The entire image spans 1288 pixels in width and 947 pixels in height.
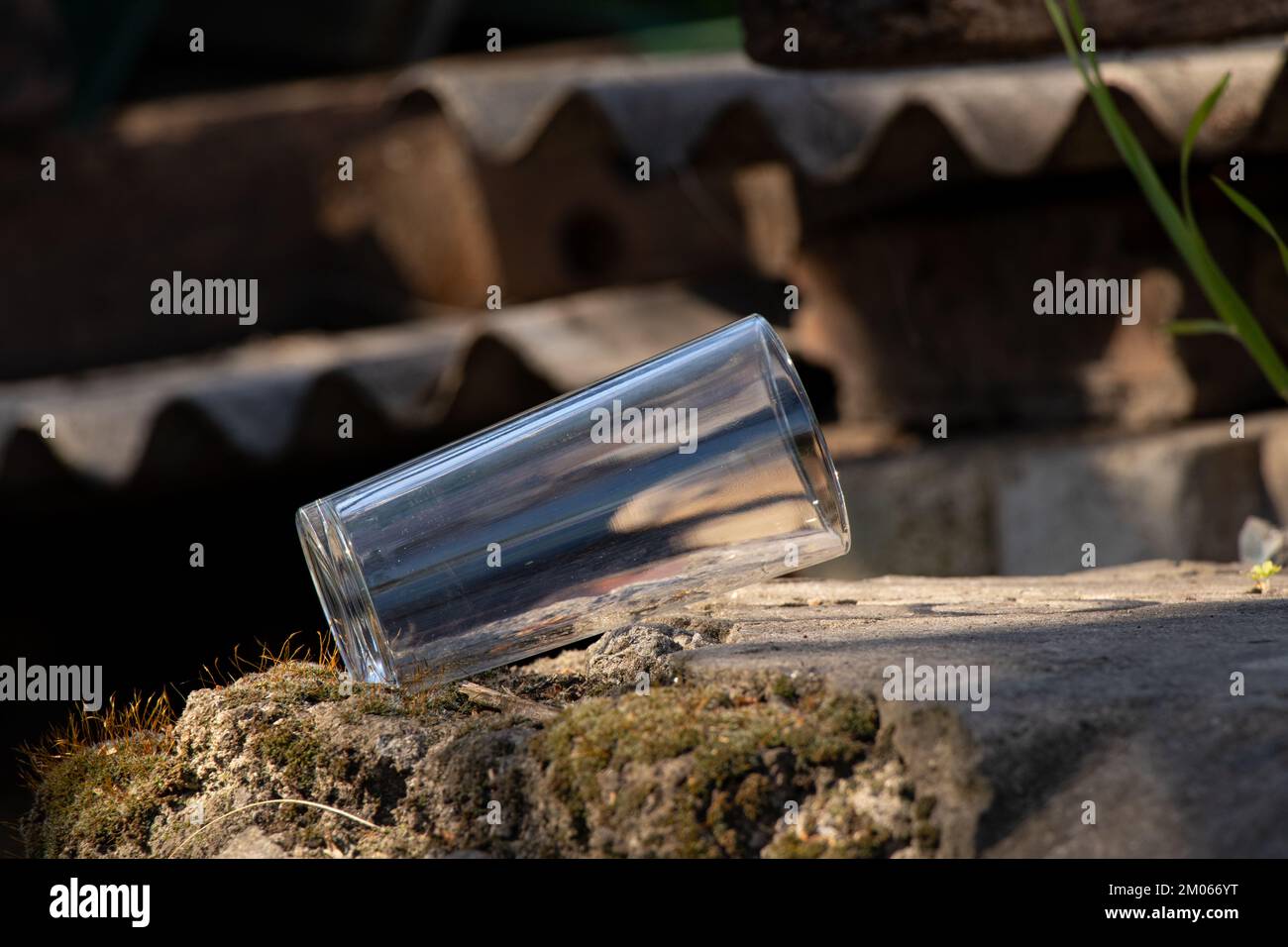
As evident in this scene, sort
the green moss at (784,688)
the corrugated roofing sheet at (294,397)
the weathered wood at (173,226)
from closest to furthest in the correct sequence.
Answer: the green moss at (784,688), the corrugated roofing sheet at (294,397), the weathered wood at (173,226)

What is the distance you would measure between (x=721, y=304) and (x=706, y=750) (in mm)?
3872

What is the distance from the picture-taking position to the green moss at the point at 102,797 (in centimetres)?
160

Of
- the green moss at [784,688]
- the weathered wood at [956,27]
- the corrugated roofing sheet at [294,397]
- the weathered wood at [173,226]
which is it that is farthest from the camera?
the weathered wood at [173,226]

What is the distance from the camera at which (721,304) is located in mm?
5203

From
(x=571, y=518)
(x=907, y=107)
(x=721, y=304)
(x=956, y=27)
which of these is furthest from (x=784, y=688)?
(x=721, y=304)

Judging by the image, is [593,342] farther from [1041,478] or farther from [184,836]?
[184,836]

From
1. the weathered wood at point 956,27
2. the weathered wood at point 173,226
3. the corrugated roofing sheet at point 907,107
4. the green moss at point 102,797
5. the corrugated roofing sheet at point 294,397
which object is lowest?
the green moss at point 102,797

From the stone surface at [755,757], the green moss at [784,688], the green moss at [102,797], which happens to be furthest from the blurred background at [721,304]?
the green moss at [102,797]

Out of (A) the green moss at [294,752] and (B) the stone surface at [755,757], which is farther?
(A) the green moss at [294,752]

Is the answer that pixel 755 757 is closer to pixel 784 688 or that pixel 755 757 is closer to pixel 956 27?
pixel 784 688

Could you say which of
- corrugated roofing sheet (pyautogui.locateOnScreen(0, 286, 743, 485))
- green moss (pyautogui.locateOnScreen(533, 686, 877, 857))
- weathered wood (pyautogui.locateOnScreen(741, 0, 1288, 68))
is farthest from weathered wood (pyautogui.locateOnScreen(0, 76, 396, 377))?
green moss (pyautogui.locateOnScreen(533, 686, 877, 857))

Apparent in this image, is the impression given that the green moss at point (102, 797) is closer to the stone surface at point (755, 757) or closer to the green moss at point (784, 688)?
the stone surface at point (755, 757)

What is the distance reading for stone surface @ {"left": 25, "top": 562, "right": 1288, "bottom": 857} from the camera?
1.31 m

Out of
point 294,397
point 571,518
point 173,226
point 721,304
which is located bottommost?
point 571,518
